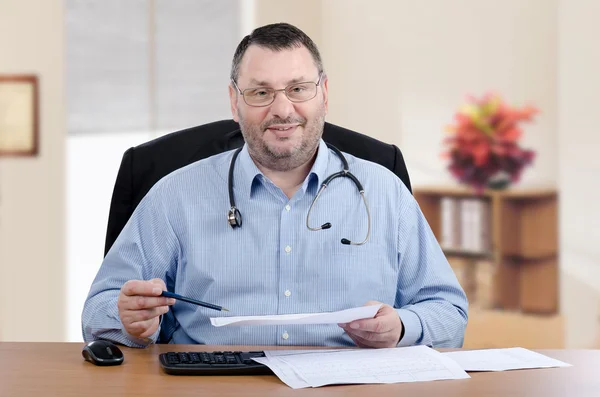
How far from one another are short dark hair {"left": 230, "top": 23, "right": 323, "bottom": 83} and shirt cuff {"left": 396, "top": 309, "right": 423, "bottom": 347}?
0.63 metres

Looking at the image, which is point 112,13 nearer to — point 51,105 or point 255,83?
point 51,105

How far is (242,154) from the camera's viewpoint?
6.54ft

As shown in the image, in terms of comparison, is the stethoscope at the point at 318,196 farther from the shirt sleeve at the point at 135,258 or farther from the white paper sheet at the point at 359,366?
the white paper sheet at the point at 359,366

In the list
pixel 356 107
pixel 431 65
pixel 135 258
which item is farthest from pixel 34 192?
pixel 135 258

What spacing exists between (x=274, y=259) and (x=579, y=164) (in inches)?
122

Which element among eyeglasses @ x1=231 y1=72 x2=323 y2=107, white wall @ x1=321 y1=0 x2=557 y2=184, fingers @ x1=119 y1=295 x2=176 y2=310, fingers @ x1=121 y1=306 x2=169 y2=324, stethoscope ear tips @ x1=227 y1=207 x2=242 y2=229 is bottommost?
fingers @ x1=121 y1=306 x2=169 y2=324

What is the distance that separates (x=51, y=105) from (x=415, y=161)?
2.09 meters

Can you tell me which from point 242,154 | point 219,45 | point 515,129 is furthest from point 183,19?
point 242,154

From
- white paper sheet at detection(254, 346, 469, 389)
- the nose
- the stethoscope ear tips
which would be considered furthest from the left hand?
the nose

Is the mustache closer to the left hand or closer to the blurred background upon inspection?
the left hand

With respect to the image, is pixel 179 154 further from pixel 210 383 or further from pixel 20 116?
pixel 20 116

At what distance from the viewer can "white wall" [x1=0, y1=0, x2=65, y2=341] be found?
4.28 meters

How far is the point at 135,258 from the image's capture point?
1875mm

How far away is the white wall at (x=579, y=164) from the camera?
4449 mm
